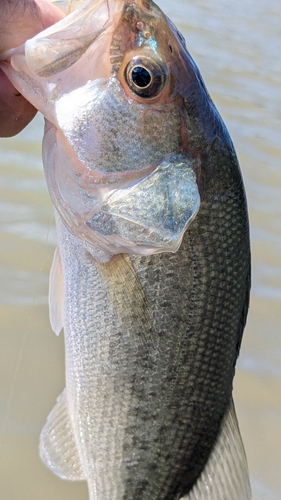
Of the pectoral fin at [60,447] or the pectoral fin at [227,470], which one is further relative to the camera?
the pectoral fin at [60,447]

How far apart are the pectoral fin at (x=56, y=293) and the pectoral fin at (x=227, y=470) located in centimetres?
52

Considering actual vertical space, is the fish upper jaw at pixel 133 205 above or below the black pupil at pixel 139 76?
below

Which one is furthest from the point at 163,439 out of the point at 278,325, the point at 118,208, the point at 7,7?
the point at 278,325

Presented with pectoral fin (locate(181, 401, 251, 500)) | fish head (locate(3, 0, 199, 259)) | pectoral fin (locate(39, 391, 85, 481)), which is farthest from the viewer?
pectoral fin (locate(39, 391, 85, 481))

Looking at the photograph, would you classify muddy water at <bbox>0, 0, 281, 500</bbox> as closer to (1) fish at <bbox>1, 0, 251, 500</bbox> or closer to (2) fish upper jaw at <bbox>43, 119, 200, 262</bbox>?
(1) fish at <bbox>1, 0, 251, 500</bbox>

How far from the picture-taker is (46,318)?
2.65 meters

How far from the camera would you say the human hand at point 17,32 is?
1.25 m

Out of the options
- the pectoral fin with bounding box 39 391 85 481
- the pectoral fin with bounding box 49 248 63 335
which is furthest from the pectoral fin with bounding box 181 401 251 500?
the pectoral fin with bounding box 49 248 63 335

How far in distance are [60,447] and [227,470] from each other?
0.49 m

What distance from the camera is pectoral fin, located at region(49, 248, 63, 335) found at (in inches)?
59.0

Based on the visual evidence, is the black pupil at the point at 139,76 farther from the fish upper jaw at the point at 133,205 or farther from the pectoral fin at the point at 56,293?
the pectoral fin at the point at 56,293

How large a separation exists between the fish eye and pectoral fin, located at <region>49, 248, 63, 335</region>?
50 centimetres

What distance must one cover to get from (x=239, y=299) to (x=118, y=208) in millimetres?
390

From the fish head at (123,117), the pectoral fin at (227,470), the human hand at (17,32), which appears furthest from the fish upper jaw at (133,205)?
the pectoral fin at (227,470)
